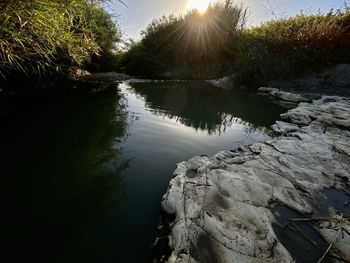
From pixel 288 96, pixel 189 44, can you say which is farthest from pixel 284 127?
pixel 189 44

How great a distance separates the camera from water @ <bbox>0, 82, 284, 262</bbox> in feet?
4.94

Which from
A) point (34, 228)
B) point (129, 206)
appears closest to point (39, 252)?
point (34, 228)

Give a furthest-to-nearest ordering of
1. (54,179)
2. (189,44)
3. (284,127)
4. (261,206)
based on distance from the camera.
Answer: (189,44)
(284,127)
(54,179)
(261,206)

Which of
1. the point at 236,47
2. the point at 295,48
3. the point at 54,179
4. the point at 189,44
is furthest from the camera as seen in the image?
the point at 189,44

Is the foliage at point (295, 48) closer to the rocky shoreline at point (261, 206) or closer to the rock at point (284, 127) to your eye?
the rock at point (284, 127)

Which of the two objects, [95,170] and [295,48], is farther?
[295,48]

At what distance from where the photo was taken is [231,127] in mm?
3963

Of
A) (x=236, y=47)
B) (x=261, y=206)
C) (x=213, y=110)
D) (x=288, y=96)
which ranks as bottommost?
(x=213, y=110)

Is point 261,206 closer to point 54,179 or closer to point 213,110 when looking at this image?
point 54,179

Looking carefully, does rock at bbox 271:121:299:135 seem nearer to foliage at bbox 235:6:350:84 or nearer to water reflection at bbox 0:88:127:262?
water reflection at bbox 0:88:127:262

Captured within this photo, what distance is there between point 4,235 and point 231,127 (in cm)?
324

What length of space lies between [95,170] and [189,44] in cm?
1169

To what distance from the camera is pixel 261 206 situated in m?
1.73

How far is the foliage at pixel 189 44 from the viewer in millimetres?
11945
